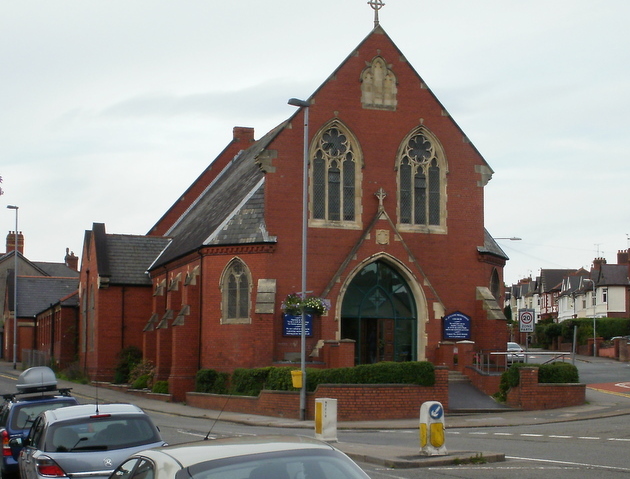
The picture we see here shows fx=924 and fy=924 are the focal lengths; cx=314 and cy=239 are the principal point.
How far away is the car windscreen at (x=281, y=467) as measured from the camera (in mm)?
6207

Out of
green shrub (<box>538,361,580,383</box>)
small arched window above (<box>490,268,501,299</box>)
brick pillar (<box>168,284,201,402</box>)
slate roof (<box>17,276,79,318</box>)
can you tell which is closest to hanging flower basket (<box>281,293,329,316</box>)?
brick pillar (<box>168,284,201,402</box>)

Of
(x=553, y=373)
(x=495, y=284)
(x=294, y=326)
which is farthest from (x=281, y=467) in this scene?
(x=495, y=284)

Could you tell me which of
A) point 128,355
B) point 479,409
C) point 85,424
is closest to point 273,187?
point 479,409

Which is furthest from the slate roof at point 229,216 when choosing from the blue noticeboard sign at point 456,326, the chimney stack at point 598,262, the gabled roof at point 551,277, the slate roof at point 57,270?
the gabled roof at point 551,277

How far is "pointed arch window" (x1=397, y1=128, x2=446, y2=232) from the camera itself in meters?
37.0

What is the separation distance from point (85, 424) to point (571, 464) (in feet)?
27.5

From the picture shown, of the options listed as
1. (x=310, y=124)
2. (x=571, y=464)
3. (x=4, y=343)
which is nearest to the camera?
(x=571, y=464)

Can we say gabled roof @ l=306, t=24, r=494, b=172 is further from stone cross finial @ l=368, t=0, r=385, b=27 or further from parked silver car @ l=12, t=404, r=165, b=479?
parked silver car @ l=12, t=404, r=165, b=479

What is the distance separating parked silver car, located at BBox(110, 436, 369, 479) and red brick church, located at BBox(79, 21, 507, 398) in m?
26.9

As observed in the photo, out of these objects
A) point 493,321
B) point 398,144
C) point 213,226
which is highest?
point 398,144

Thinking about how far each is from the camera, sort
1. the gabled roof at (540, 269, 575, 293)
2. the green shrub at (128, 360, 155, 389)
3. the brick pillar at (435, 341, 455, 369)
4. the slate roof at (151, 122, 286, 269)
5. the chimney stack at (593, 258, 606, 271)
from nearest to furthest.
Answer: the brick pillar at (435, 341, 455, 369), the slate roof at (151, 122, 286, 269), the green shrub at (128, 360, 155, 389), the chimney stack at (593, 258, 606, 271), the gabled roof at (540, 269, 575, 293)

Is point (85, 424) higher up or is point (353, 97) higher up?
point (353, 97)

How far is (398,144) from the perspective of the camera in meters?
37.0

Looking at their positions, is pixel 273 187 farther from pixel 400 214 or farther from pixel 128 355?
pixel 128 355
